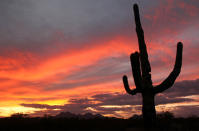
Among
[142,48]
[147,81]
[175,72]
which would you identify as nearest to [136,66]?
[147,81]

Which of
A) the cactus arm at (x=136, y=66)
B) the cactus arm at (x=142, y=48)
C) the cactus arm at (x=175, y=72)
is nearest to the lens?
the cactus arm at (x=136, y=66)

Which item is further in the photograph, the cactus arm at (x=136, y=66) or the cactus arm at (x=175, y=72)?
the cactus arm at (x=175, y=72)

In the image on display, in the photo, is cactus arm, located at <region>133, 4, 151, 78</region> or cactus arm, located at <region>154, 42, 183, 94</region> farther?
cactus arm, located at <region>133, 4, 151, 78</region>

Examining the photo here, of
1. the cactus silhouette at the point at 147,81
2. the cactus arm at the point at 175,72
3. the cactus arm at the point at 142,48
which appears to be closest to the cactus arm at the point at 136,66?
the cactus silhouette at the point at 147,81

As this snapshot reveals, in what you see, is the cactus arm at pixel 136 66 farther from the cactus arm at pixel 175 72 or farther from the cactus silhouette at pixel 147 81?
the cactus arm at pixel 175 72

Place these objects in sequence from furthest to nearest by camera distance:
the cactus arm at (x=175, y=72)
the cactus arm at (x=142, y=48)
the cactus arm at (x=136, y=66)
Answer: the cactus arm at (x=142, y=48), the cactus arm at (x=175, y=72), the cactus arm at (x=136, y=66)

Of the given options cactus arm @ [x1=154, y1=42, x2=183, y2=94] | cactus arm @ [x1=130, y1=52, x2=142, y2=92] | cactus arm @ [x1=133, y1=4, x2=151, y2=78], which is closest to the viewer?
cactus arm @ [x1=130, y1=52, x2=142, y2=92]

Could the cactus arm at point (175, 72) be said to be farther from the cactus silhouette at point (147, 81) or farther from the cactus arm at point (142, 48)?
the cactus arm at point (142, 48)

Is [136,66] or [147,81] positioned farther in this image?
[147,81]

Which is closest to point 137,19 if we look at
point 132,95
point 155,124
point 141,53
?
point 141,53

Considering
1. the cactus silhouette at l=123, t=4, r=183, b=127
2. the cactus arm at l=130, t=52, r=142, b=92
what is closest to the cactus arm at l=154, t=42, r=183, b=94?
the cactus silhouette at l=123, t=4, r=183, b=127

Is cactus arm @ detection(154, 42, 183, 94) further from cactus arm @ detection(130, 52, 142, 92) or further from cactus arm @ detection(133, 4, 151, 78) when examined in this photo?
cactus arm @ detection(130, 52, 142, 92)

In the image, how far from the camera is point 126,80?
12.1 metres

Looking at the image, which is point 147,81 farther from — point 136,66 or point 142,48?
point 142,48
